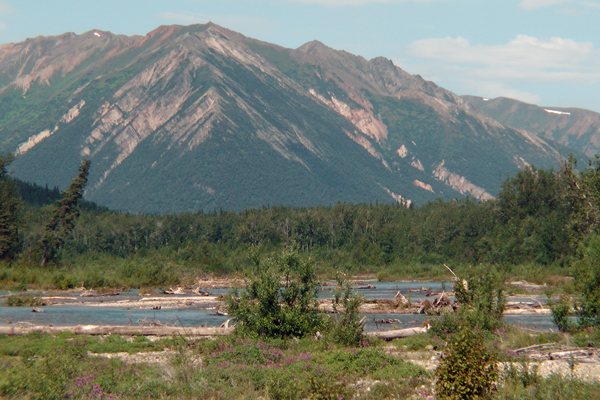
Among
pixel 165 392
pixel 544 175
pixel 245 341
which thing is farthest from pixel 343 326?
pixel 544 175

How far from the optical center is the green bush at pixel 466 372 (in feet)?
59.7

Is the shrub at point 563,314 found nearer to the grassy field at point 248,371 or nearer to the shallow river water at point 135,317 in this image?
the grassy field at point 248,371

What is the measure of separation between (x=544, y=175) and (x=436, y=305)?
78.3 meters

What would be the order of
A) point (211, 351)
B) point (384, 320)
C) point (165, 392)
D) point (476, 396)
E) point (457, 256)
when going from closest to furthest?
point (476, 396)
point (165, 392)
point (211, 351)
point (384, 320)
point (457, 256)

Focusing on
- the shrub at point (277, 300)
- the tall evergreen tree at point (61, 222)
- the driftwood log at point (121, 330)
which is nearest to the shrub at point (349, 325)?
the shrub at point (277, 300)

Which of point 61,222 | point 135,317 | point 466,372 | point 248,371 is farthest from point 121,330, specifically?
point 61,222

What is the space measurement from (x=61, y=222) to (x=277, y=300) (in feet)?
218

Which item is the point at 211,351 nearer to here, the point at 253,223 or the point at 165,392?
the point at 165,392

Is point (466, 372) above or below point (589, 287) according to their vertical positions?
below

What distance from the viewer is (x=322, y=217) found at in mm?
156125

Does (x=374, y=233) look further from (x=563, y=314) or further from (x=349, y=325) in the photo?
(x=349, y=325)

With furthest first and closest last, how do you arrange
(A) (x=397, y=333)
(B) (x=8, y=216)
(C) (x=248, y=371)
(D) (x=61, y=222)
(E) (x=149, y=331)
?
1. (D) (x=61, y=222)
2. (B) (x=8, y=216)
3. (E) (x=149, y=331)
4. (A) (x=397, y=333)
5. (C) (x=248, y=371)

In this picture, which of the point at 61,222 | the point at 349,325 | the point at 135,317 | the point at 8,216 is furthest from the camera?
the point at 61,222

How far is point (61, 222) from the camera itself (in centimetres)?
8838
